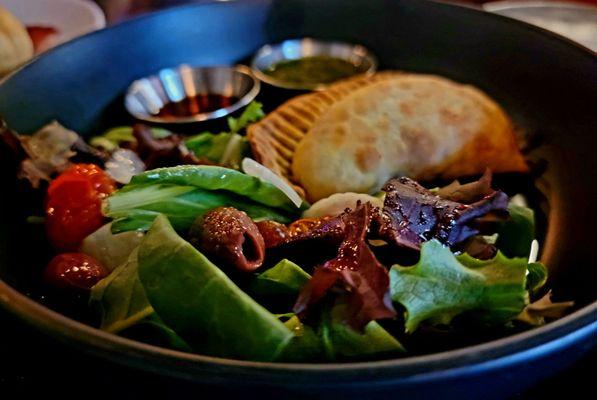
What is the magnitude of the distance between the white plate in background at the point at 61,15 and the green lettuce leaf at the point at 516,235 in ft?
5.04

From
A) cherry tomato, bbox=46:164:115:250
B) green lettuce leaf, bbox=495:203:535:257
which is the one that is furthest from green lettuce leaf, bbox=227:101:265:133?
green lettuce leaf, bbox=495:203:535:257

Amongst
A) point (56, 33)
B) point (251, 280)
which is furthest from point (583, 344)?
point (56, 33)

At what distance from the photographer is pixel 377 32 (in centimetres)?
208

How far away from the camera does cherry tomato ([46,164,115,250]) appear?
4.01 ft

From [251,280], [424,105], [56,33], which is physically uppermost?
[424,105]

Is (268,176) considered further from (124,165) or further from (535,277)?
(535,277)

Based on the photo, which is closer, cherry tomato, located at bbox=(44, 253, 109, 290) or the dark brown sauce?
cherry tomato, located at bbox=(44, 253, 109, 290)

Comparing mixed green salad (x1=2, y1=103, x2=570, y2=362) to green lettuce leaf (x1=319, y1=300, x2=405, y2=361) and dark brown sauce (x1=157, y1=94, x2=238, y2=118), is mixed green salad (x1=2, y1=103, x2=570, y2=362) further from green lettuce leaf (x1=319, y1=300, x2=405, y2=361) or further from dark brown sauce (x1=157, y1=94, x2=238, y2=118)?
dark brown sauce (x1=157, y1=94, x2=238, y2=118)

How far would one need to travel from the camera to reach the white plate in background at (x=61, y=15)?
7.36ft

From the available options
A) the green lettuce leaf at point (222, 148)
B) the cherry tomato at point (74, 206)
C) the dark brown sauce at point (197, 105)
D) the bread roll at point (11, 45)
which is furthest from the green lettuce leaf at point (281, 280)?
the bread roll at point (11, 45)

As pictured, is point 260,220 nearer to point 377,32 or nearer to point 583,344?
point 583,344

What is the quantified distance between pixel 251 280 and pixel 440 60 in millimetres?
1165

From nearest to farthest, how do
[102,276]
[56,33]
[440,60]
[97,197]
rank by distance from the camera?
[102,276], [97,197], [440,60], [56,33]

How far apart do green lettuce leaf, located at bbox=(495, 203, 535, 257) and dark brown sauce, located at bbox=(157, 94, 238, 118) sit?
3.18 feet
